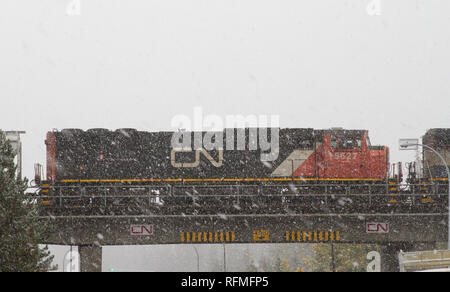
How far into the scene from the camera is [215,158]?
2348cm

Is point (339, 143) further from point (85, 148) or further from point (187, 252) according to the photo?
point (187, 252)

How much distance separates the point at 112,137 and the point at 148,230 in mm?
7610

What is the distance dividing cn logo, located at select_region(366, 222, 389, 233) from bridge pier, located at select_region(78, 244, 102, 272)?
9180mm

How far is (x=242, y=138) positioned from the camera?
2378 cm

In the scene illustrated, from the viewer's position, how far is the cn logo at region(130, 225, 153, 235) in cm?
1706

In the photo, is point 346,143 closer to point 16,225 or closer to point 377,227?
point 377,227

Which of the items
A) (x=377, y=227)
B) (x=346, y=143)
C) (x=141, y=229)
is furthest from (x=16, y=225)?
(x=346, y=143)

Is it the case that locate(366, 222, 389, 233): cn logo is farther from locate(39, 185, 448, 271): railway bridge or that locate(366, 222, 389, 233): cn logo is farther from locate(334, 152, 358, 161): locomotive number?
locate(334, 152, 358, 161): locomotive number

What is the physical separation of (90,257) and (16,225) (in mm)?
2801

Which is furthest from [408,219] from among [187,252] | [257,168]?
[187,252]

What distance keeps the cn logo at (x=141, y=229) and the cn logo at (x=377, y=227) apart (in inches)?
289

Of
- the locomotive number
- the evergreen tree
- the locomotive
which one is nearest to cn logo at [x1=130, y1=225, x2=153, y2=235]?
the evergreen tree
